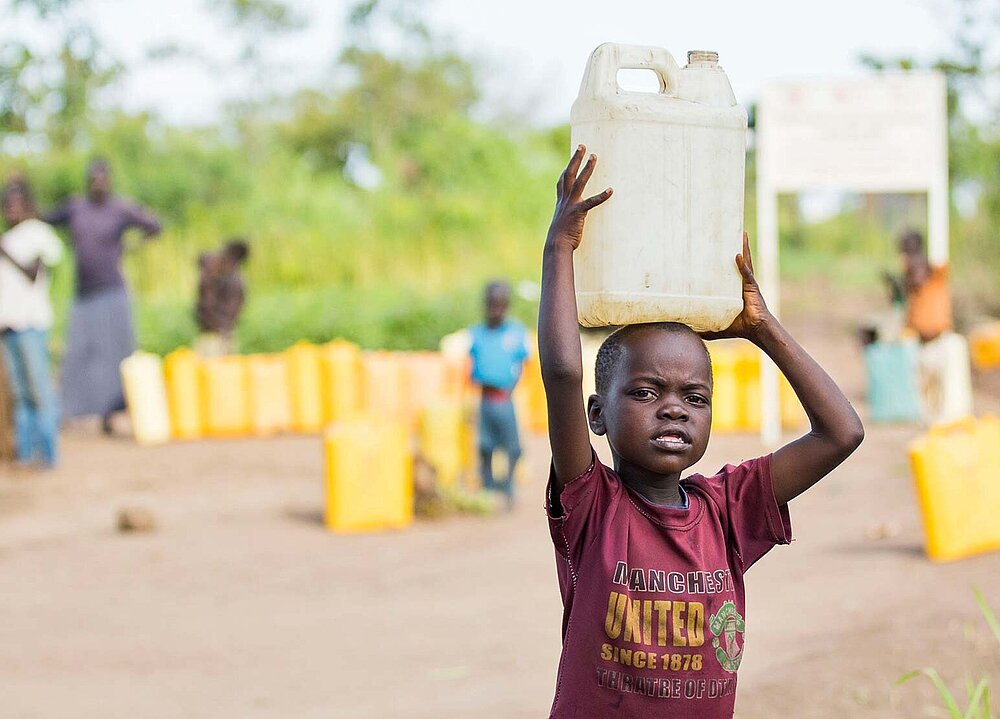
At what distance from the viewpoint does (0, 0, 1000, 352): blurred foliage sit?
53.4 feet

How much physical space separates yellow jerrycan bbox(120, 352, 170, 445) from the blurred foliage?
2.82 meters

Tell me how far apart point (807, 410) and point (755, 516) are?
0.74 feet

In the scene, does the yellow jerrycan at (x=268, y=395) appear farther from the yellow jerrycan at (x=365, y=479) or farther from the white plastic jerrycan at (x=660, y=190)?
the white plastic jerrycan at (x=660, y=190)

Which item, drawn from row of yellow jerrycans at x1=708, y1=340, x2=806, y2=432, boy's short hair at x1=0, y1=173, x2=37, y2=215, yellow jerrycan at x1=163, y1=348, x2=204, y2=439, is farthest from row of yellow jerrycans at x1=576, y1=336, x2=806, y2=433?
boy's short hair at x1=0, y1=173, x2=37, y2=215

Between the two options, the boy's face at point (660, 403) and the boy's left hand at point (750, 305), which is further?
the boy's left hand at point (750, 305)

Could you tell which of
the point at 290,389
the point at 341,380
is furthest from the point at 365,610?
the point at 290,389

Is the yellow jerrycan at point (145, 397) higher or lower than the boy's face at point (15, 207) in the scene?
lower

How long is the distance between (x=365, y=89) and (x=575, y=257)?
101 feet

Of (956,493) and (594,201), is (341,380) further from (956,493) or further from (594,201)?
(594,201)

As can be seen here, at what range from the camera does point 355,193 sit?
2538 centimetres

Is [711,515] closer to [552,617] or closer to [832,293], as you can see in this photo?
[552,617]

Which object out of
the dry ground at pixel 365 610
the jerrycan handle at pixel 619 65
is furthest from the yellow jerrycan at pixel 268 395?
the jerrycan handle at pixel 619 65

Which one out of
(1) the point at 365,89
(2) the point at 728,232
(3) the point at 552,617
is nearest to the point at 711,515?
(2) the point at 728,232

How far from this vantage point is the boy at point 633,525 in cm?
249
